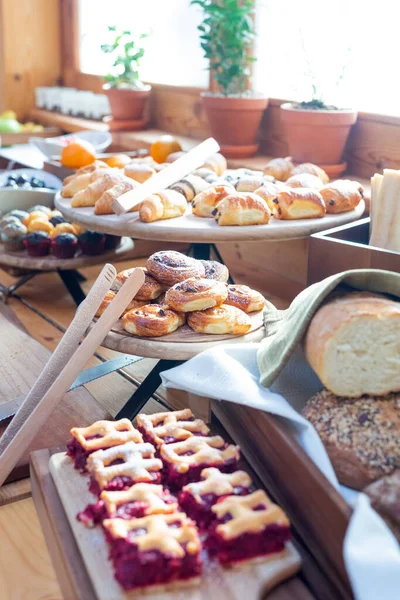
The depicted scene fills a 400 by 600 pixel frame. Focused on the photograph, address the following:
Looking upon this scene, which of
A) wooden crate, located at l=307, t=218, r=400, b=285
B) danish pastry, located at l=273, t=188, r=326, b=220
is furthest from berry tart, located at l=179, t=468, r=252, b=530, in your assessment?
danish pastry, located at l=273, t=188, r=326, b=220

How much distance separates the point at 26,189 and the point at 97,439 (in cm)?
178

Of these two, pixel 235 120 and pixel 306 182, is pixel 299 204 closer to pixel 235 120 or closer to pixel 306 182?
pixel 306 182

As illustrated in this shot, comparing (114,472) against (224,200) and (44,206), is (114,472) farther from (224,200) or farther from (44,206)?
(44,206)

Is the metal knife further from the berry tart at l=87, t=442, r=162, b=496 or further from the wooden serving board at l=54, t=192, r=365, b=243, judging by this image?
the berry tart at l=87, t=442, r=162, b=496

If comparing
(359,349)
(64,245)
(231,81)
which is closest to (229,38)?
(231,81)

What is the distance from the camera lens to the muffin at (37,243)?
212 centimetres

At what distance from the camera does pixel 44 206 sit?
251cm

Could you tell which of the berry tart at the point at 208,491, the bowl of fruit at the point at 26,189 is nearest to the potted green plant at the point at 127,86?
the bowl of fruit at the point at 26,189

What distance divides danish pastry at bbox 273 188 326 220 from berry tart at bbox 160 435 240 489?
2.64 feet

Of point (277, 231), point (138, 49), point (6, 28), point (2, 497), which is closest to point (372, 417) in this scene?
point (2, 497)

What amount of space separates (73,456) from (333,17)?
1.93m

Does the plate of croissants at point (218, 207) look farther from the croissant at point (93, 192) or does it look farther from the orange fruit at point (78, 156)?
the orange fruit at point (78, 156)

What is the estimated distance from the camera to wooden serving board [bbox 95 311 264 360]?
112cm

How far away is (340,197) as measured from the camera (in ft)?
5.42
